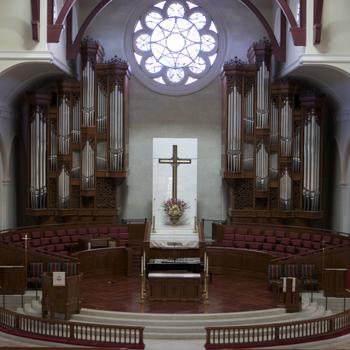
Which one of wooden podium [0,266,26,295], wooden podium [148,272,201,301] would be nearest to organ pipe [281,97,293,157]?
wooden podium [148,272,201,301]

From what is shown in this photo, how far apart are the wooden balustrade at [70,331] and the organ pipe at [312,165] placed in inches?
362

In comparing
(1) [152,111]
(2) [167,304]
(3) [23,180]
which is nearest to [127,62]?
(1) [152,111]

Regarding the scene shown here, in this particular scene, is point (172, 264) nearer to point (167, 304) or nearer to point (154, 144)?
point (167, 304)

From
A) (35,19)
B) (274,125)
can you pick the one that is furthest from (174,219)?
(35,19)

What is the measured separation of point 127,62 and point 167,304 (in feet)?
32.6

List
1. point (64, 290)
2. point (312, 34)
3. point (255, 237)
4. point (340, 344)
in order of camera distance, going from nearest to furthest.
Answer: point (340, 344)
point (64, 290)
point (312, 34)
point (255, 237)

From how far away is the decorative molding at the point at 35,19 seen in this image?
55.8ft

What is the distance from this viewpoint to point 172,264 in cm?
1597

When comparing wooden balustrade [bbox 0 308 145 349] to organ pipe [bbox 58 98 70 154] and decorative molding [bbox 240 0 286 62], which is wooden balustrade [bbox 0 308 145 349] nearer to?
organ pipe [bbox 58 98 70 154]

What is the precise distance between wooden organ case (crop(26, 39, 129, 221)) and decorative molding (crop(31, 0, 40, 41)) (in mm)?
3269

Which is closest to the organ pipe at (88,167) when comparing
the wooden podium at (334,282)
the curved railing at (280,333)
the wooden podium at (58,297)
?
the wooden podium at (58,297)

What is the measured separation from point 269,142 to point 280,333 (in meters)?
9.12

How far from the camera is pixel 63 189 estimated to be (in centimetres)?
2036

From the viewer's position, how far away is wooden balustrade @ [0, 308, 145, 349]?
11.6 m
